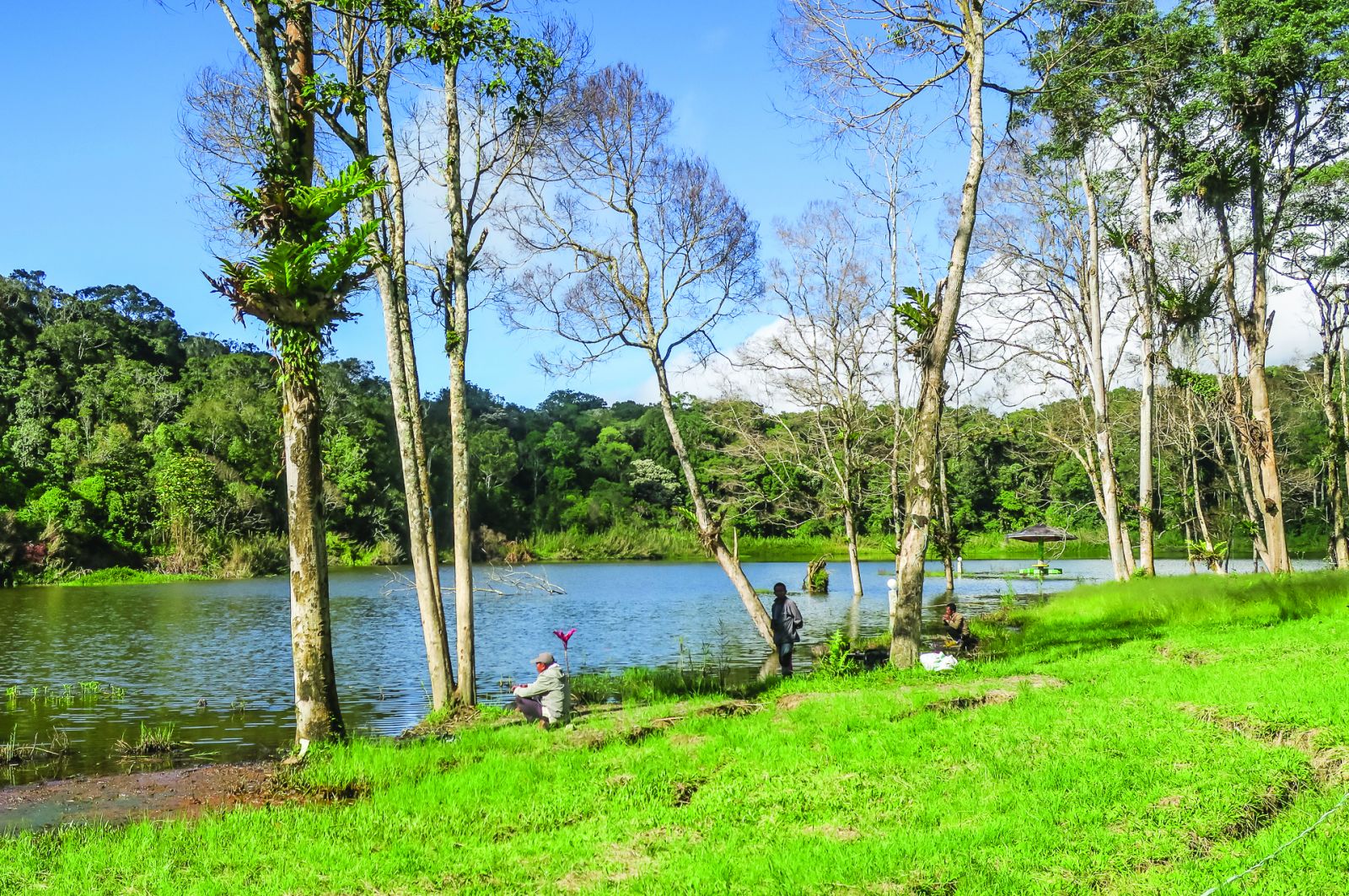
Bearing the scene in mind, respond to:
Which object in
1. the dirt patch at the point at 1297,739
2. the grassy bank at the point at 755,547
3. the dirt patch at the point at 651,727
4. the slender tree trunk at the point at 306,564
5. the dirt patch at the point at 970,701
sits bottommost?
the grassy bank at the point at 755,547

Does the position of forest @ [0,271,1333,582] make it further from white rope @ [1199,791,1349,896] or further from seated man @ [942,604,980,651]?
white rope @ [1199,791,1349,896]

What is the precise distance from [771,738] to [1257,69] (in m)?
19.7

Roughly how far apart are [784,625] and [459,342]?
22.5ft

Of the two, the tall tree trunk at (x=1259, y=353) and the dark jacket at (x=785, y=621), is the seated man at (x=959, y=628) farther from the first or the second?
the tall tree trunk at (x=1259, y=353)

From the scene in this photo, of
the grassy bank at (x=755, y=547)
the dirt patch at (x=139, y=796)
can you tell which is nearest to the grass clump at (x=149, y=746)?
the dirt patch at (x=139, y=796)

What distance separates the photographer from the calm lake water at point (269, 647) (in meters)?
14.8

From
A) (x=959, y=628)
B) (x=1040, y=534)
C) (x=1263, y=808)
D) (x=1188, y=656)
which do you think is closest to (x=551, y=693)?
(x=1263, y=808)

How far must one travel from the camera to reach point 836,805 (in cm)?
723

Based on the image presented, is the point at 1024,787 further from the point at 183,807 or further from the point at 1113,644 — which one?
the point at 1113,644

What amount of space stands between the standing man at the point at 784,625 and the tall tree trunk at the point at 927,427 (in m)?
2.30

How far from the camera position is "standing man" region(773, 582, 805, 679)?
15516 millimetres

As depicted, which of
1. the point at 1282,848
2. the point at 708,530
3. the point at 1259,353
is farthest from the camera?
the point at 1259,353

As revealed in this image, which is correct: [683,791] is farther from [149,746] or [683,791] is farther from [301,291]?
[149,746]

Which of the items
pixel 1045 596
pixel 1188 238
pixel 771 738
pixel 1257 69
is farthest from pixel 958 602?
pixel 771 738
